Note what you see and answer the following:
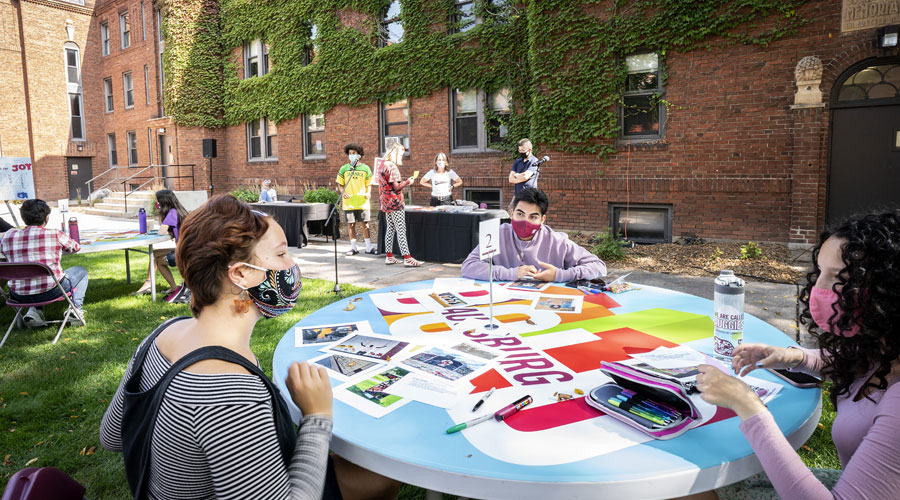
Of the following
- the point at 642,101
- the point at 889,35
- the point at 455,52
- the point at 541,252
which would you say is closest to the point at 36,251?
the point at 541,252

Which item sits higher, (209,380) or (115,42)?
(115,42)

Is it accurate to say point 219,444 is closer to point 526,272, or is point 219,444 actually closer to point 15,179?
point 526,272

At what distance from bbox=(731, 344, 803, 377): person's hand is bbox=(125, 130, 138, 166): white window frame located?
93.5 feet

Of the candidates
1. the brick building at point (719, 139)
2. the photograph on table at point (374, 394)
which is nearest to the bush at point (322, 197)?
the brick building at point (719, 139)

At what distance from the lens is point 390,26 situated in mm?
14734

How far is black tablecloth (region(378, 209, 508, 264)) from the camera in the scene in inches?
336

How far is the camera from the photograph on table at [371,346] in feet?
6.52

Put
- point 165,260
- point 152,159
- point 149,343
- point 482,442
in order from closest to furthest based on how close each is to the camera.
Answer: point 482,442 → point 149,343 → point 165,260 → point 152,159

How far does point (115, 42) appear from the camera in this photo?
2539cm

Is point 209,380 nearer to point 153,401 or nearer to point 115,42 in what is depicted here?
point 153,401

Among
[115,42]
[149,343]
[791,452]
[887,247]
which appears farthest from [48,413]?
[115,42]

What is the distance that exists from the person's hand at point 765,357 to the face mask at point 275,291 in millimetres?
1466

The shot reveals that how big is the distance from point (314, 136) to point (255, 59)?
4.72 metres

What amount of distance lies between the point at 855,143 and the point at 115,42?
29.7 metres
